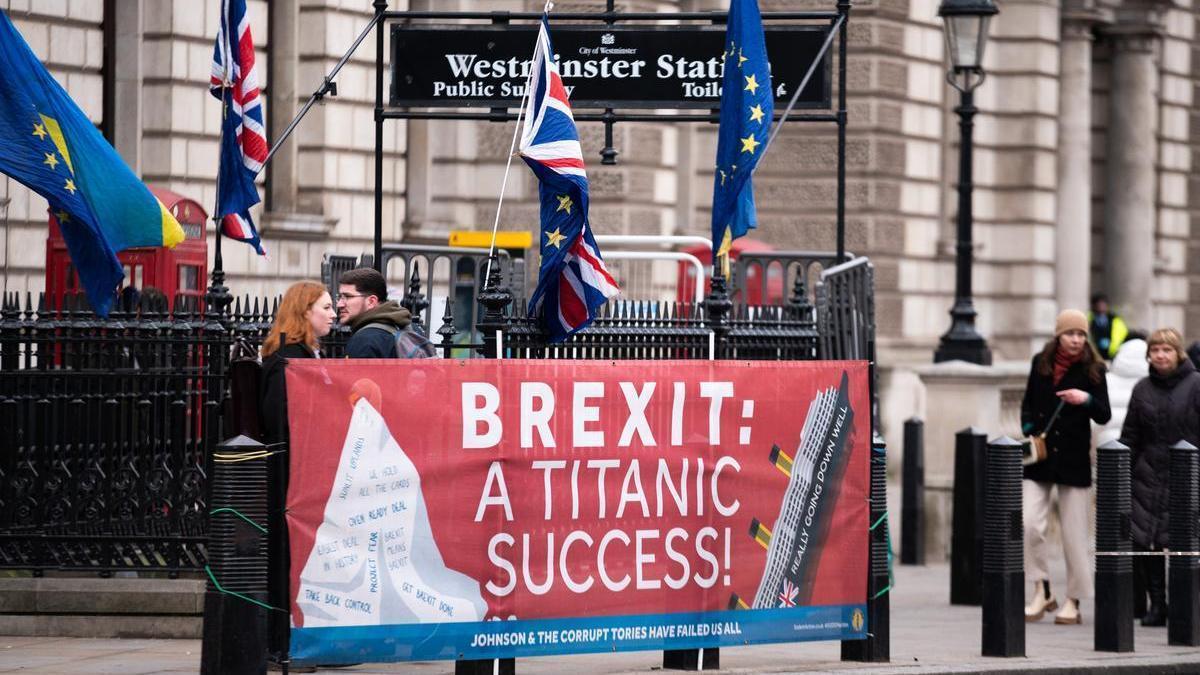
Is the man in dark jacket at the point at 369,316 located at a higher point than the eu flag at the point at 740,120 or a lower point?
lower

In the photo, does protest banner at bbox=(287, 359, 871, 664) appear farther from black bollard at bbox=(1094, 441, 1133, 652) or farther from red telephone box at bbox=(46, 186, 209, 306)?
red telephone box at bbox=(46, 186, 209, 306)

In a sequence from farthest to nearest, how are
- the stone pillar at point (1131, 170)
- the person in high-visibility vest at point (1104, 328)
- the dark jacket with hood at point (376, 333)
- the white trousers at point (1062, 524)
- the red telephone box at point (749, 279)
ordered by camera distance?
the stone pillar at point (1131, 170)
the person in high-visibility vest at point (1104, 328)
the red telephone box at point (749, 279)
the white trousers at point (1062, 524)
the dark jacket with hood at point (376, 333)

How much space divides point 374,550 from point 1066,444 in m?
5.96

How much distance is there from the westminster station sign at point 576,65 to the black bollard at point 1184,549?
9.50 ft

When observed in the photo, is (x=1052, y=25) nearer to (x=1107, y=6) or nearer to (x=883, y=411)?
(x=1107, y=6)

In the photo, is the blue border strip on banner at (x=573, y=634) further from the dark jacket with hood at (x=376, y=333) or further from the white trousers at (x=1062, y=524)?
the white trousers at (x=1062, y=524)

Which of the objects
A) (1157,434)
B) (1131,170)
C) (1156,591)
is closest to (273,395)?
(1157,434)

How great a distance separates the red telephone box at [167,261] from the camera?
55.5ft

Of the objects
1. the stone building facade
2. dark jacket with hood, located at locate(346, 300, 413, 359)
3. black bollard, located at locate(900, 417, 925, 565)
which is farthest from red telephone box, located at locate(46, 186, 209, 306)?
dark jacket with hood, located at locate(346, 300, 413, 359)

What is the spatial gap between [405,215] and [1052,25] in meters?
12.4

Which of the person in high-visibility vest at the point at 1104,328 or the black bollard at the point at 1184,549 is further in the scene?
the person in high-visibility vest at the point at 1104,328

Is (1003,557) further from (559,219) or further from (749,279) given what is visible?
(749,279)

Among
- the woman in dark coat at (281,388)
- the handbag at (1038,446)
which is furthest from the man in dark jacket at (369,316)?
the handbag at (1038,446)

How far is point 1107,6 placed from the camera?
122ft
